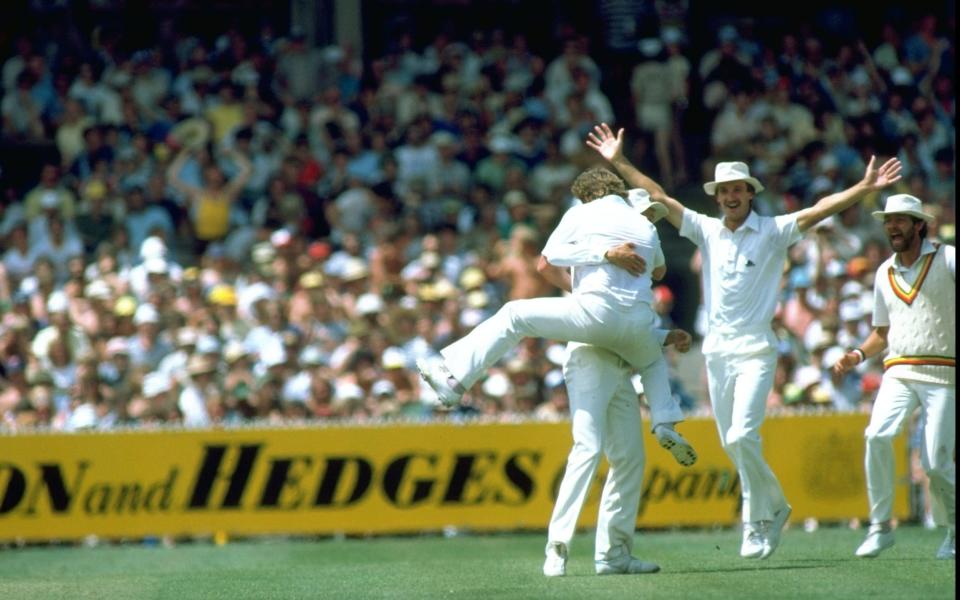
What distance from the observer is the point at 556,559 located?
35.2 feet

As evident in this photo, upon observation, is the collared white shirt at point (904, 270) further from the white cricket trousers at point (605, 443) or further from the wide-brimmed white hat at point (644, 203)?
the white cricket trousers at point (605, 443)

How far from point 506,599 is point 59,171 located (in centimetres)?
1205

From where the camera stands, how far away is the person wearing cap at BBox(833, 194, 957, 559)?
11.2 m

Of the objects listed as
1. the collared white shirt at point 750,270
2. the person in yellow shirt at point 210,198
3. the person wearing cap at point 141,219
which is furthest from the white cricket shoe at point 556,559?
the person in yellow shirt at point 210,198

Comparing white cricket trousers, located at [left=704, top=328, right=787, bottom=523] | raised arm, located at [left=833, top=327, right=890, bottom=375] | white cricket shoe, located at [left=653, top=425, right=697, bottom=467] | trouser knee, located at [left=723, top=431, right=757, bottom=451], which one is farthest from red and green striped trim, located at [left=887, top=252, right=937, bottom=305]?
white cricket shoe, located at [left=653, top=425, right=697, bottom=467]

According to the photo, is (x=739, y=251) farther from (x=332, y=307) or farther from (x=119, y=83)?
A: (x=119, y=83)

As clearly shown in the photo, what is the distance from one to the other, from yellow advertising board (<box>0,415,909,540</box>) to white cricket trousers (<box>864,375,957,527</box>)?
4686 mm

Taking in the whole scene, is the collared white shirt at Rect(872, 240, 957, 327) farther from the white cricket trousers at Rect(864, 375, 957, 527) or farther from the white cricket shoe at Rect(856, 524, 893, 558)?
the white cricket shoe at Rect(856, 524, 893, 558)

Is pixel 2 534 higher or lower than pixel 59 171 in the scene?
lower

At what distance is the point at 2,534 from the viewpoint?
15930 millimetres

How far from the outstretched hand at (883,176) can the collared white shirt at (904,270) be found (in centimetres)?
48

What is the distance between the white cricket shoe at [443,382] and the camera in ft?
35.0

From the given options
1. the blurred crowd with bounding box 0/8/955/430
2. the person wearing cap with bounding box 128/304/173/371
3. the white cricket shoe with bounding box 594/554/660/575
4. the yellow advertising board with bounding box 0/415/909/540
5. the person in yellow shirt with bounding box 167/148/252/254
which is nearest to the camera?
the white cricket shoe with bounding box 594/554/660/575

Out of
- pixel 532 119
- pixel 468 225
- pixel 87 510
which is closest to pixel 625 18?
pixel 532 119
